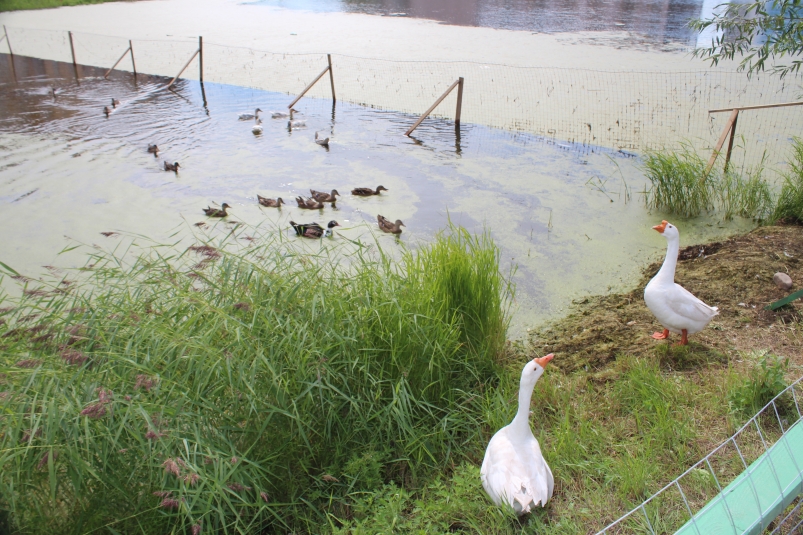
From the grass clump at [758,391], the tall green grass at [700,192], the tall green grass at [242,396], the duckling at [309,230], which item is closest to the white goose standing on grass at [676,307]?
the grass clump at [758,391]

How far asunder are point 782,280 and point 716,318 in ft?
2.60

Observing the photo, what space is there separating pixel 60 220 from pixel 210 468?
5.53 m

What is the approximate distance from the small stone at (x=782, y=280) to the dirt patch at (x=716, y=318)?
0.12 feet

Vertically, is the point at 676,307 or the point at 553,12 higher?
the point at 553,12

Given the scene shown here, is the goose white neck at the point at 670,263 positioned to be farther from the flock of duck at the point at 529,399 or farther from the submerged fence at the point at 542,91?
the submerged fence at the point at 542,91

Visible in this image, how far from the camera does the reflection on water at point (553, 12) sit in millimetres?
18875

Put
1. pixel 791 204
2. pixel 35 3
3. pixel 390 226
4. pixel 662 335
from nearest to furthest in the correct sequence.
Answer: pixel 662 335
pixel 791 204
pixel 390 226
pixel 35 3

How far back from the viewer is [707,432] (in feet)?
10.00

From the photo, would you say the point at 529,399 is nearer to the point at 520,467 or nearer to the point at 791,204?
the point at 520,467

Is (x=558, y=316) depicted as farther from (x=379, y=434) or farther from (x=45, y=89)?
(x=45, y=89)

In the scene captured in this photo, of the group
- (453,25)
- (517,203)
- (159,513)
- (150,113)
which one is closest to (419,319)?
(159,513)

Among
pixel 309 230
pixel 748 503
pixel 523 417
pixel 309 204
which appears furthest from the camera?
pixel 309 204

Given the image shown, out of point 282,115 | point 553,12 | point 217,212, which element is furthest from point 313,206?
point 553,12

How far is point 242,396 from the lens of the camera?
2.82 m
